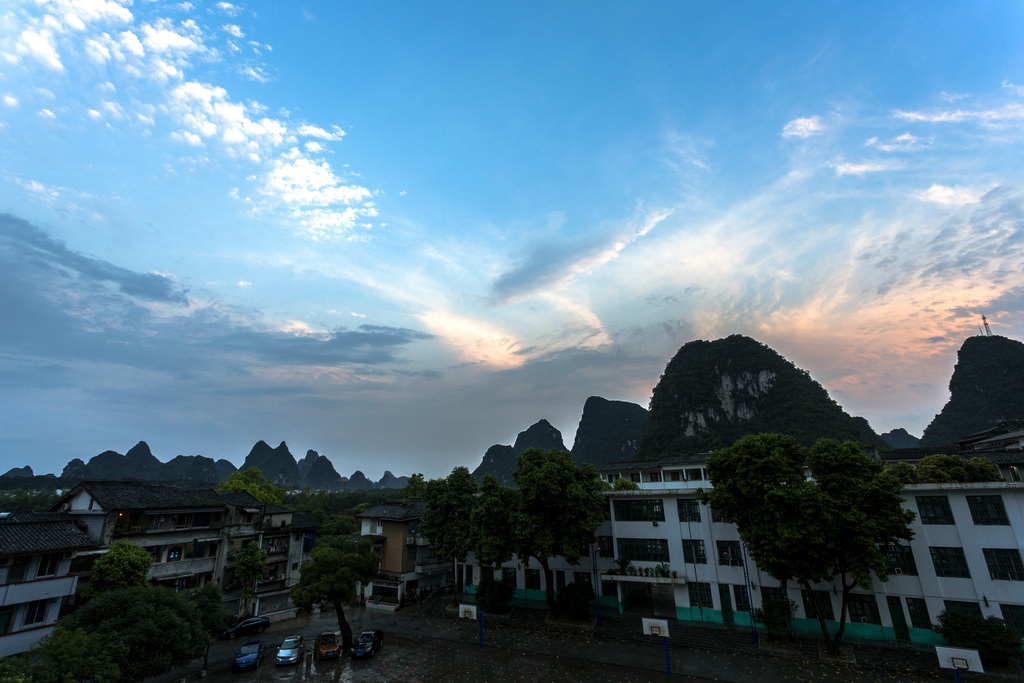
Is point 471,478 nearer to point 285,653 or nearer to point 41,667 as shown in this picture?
point 285,653

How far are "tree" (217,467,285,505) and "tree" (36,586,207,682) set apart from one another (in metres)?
49.1

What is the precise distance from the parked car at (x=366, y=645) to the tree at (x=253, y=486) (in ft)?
147

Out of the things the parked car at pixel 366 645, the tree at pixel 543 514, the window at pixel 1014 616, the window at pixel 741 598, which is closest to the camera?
the window at pixel 1014 616

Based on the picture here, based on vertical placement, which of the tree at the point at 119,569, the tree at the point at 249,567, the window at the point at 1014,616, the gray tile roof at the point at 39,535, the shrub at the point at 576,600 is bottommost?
the shrub at the point at 576,600

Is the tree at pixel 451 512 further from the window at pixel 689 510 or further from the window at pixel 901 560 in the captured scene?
the window at pixel 901 560

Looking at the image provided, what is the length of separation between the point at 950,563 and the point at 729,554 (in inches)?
479

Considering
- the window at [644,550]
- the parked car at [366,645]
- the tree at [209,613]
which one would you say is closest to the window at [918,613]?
the window at [644,550]

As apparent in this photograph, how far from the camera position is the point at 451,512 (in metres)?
41.0

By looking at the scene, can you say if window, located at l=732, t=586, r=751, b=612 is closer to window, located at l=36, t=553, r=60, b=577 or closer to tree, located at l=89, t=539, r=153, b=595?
tree, located at l=89, t=539, r=153, b=595

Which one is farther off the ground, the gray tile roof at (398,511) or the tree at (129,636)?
the gray tile roof at (398,511)

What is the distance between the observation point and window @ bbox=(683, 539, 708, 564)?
111ft

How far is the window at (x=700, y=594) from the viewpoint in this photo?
33.0 m

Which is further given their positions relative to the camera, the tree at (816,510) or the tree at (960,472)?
the tree at (960,472)

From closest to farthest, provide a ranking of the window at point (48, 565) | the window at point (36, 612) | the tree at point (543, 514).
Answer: the window at point (36, 612) < the window at point (48, 565) < the tree at point (543, 514)
